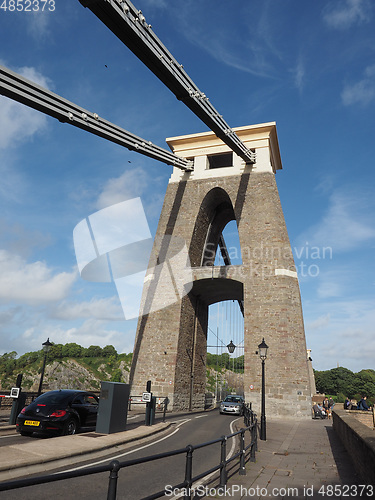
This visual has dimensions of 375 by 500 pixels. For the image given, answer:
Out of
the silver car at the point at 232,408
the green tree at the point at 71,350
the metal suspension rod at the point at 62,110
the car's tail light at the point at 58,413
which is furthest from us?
the green tree at the point at 71,350

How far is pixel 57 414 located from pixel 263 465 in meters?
5.20

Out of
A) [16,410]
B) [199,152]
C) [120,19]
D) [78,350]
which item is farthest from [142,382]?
[78,350]

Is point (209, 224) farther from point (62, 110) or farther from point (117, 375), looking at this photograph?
point (117, 375)

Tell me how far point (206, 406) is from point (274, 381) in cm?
1159

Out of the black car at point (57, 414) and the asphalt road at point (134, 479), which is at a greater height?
the black car at point (57, 414)

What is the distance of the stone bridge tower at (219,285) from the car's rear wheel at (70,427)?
13.8m

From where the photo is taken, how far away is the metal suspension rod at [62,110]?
13.3 metres

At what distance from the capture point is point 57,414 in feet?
30.5

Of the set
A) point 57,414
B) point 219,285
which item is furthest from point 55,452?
point 219,285

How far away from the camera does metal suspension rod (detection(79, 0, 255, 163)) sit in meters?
13.3

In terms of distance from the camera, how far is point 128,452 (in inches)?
326

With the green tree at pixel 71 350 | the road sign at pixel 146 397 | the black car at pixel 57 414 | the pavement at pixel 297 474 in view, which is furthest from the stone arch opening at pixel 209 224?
the green tree at pixel 71 350

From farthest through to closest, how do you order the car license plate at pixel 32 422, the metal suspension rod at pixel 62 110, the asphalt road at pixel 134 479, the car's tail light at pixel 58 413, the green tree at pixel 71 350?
the green tree at pixel 71 350
the metal suspension rod at pixel 62 110
the car's tail light at pixel 58 413
the car license plate at pixel 32 422
the asphalt road at pixel 134 479

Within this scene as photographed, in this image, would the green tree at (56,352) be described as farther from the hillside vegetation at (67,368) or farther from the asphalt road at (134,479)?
the asphalt road at (134,479)
